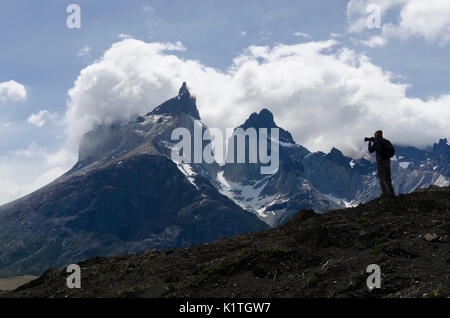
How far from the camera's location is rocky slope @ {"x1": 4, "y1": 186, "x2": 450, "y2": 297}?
1745 centimetres

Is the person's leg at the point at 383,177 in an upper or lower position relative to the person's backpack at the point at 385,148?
lower

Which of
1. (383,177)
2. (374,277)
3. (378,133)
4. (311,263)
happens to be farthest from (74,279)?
(378,133)

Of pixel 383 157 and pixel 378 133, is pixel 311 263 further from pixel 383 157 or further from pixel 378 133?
pixel 378 133

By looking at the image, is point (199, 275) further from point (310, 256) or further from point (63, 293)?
point (63, 293)

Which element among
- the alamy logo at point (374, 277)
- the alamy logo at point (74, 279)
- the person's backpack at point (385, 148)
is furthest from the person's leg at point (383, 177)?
the alamy logo at point (74, 279)

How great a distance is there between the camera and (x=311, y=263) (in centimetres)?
2019

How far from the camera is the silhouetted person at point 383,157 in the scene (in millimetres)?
26862

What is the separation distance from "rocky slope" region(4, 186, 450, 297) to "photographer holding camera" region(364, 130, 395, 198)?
2.93ft

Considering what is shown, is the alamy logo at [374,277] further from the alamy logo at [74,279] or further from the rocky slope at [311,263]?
the alamy logo at [74,279]

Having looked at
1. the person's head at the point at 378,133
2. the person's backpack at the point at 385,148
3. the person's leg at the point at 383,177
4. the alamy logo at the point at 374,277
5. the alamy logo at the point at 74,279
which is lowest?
the alamy logo at the point at 74,279

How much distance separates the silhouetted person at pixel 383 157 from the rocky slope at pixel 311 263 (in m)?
0.88
